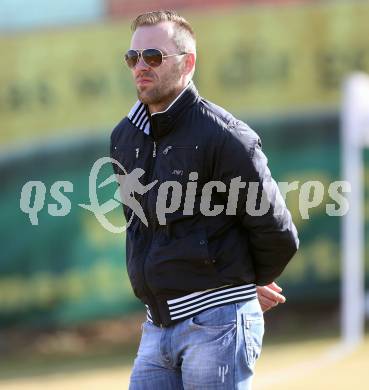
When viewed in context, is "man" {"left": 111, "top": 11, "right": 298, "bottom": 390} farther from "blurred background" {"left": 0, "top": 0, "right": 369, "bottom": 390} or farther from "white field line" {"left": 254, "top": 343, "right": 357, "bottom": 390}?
"blurred background" {"left": 0, "top": 0, "right": 369, "bottom": 390}

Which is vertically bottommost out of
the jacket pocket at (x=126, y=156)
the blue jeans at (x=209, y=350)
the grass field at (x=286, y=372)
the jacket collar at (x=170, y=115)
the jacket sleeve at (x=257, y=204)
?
the grass field at (x=286, y=372)

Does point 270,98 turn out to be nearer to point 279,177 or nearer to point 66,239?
point 279,177

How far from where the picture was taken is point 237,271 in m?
3.24

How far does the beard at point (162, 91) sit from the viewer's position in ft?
10.9

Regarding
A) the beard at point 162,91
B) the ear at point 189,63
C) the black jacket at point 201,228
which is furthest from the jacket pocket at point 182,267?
the ear at point 189,63

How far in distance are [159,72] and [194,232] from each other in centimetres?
56

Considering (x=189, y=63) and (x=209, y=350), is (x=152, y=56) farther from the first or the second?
(x=209, y=350)

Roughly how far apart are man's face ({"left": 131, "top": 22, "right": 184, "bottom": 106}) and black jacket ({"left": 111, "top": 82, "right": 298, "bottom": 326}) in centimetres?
6

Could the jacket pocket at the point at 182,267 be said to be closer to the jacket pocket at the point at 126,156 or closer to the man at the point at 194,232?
the man at the point at 194,232

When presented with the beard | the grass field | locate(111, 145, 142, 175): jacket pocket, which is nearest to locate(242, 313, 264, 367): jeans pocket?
locate(111, 145, 142, 175): jacket pocket

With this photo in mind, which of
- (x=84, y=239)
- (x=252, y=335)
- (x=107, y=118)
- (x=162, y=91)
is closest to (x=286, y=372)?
(x=84, y=239)

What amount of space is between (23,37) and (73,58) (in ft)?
1.45

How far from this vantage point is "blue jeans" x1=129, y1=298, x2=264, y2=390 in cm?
319

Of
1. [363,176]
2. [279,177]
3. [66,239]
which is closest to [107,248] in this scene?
[66,239]
